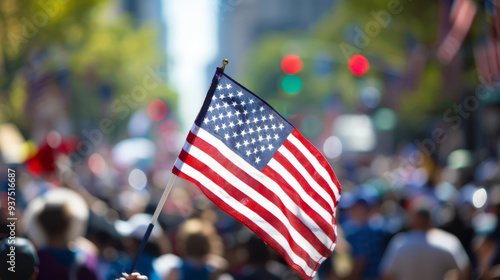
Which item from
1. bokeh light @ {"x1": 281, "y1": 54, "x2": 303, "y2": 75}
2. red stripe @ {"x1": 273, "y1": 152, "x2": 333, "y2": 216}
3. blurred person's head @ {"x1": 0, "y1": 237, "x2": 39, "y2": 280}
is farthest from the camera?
bokeh light @ {"x1": 281, "y1": 54, "x2": 303, "y2": 75}

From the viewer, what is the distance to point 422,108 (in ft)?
125

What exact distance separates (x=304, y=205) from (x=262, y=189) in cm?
27

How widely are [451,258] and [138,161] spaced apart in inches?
650

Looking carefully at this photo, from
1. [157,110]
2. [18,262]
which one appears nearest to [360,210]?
[18,262]

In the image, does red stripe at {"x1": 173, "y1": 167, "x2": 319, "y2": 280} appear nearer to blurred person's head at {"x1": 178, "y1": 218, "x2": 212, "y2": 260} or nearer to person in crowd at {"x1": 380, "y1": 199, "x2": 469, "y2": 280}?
blurred person's head at {"x1": 178, "y1": 218, "x2": 212, "y2": 260}

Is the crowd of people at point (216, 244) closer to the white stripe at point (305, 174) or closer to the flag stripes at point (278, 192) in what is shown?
the flag stripes at point (278, 192)

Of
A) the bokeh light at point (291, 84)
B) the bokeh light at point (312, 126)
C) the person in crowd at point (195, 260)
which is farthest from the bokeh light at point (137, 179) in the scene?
the bokeh light at point (312, 126)

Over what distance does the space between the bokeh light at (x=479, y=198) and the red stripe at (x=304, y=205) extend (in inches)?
245

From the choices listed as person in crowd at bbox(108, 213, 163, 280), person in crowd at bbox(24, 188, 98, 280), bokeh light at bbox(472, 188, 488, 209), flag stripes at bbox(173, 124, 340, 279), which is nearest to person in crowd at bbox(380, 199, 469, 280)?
Answer: person in crowd at bbox(108, 213, 163, 280)

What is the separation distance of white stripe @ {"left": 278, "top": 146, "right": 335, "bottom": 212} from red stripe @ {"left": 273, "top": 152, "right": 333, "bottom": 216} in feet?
0.04

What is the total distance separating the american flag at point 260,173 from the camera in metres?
4.46

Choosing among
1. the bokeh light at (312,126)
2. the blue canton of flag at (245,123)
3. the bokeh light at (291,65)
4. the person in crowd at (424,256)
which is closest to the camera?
the blue canton of flag at (245,123)

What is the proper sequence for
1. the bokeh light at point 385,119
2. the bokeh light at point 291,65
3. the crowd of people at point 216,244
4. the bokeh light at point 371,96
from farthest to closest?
the bokeh light at point 385,119, the bokeh light at point 371,96, the bokeh light at point 291,65, the crowd of people at point 216,244

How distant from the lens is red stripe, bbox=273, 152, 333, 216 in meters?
4.56
